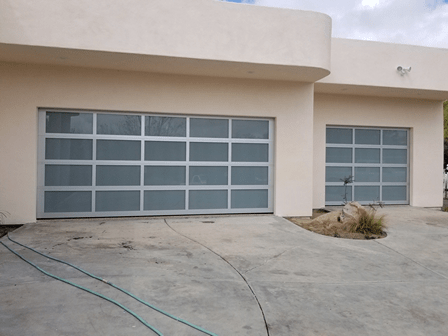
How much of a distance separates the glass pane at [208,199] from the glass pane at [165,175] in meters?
0.45

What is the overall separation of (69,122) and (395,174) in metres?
9.24

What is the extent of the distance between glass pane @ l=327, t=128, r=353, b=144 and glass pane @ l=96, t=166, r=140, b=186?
5.68 metres

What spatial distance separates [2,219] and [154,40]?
4.78 metres

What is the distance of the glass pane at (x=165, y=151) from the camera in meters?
8.66

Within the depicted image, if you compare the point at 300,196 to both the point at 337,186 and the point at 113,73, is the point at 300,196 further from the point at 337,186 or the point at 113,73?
the point at 113,73

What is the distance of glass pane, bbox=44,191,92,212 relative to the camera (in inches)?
321

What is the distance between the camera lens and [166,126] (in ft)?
28.7

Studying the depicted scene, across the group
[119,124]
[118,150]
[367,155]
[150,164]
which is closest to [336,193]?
[367,155]

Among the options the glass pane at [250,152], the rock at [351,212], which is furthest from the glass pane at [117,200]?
the rock at [351,212]

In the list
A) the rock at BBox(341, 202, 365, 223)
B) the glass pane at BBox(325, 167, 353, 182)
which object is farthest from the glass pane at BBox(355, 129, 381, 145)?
the rock at BBox(341, 202, 365, 223)

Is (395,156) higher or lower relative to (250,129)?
lower

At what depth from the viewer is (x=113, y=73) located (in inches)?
324

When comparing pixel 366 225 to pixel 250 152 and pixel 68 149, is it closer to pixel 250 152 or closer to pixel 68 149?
pixel 250 152

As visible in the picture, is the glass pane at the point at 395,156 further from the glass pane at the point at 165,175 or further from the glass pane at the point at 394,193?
the glass pane at the point at 165,175
